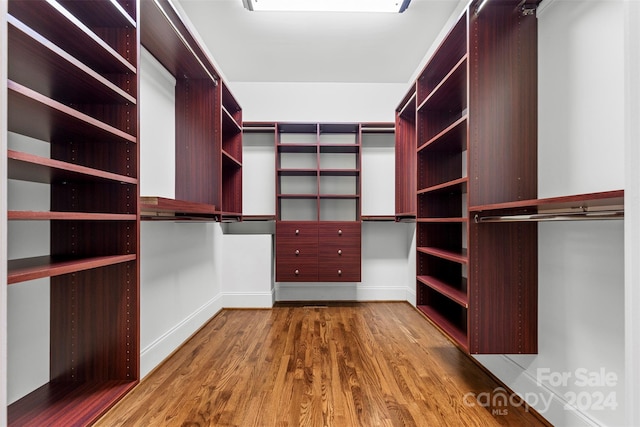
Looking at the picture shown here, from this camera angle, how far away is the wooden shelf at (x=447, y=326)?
140cm

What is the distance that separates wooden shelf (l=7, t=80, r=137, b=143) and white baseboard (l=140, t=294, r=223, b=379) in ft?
3.92

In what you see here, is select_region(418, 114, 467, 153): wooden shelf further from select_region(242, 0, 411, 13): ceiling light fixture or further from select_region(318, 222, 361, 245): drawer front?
select_region(318, 222, 361, 245): drawer front

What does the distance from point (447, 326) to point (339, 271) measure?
53.0 inches

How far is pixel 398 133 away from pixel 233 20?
5.72 ft

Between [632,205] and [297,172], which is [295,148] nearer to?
[297,172]

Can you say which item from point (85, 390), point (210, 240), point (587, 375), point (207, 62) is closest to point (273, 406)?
point (85, 390)

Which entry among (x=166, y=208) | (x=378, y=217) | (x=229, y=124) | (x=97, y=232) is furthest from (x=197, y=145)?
(x=378, y=217)

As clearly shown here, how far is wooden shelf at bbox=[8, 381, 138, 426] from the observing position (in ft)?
3.23

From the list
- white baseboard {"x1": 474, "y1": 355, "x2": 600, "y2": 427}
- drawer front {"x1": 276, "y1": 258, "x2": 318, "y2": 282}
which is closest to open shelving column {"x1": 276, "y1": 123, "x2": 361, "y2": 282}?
drawer front {"x1": 276, "y1": 258, "x2": 318, "y2": 282}

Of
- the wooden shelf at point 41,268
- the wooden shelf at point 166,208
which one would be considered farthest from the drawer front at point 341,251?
the wooden shelf at point 41,268

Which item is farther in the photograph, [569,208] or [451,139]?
[451,139]

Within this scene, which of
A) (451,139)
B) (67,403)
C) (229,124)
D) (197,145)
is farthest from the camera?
(229,124)

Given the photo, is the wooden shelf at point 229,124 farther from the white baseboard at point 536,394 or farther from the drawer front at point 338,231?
the white baseboard at point 536,394

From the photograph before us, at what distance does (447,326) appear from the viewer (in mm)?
1632
